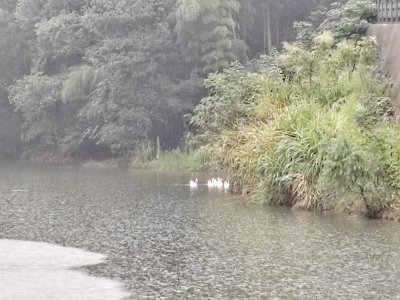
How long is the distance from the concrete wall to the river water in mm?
4660

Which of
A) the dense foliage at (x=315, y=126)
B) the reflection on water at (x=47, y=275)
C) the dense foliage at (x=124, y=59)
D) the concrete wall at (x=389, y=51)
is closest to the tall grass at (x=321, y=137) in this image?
the dense foliage at (x=315, y=126)

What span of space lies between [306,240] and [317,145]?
3.60 m

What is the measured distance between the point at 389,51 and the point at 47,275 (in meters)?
12.4

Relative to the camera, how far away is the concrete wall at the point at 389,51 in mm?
18781

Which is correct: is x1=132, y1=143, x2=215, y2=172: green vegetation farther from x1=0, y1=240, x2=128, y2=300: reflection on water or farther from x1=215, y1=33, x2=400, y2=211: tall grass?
x1=0, y1=240, x2=128, y2=300: reflection on water

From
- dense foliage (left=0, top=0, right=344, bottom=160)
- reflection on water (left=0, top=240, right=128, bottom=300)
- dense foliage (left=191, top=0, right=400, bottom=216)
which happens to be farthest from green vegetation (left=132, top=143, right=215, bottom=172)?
reflection on water (left=0, top=240, right=128, bottom=300)

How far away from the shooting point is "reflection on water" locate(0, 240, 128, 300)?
864cm

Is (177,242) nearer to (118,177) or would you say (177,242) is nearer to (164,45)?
(118,177)

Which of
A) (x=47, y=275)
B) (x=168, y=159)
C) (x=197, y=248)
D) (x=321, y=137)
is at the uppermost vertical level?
(x=321, y=137)

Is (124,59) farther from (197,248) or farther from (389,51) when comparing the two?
(197,248)

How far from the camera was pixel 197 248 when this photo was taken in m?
11.4

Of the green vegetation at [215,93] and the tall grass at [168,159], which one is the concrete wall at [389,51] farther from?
the tall grass at [168,159]

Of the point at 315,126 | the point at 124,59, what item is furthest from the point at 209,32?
the point at 315,126

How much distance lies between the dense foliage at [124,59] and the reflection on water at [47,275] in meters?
20.8
